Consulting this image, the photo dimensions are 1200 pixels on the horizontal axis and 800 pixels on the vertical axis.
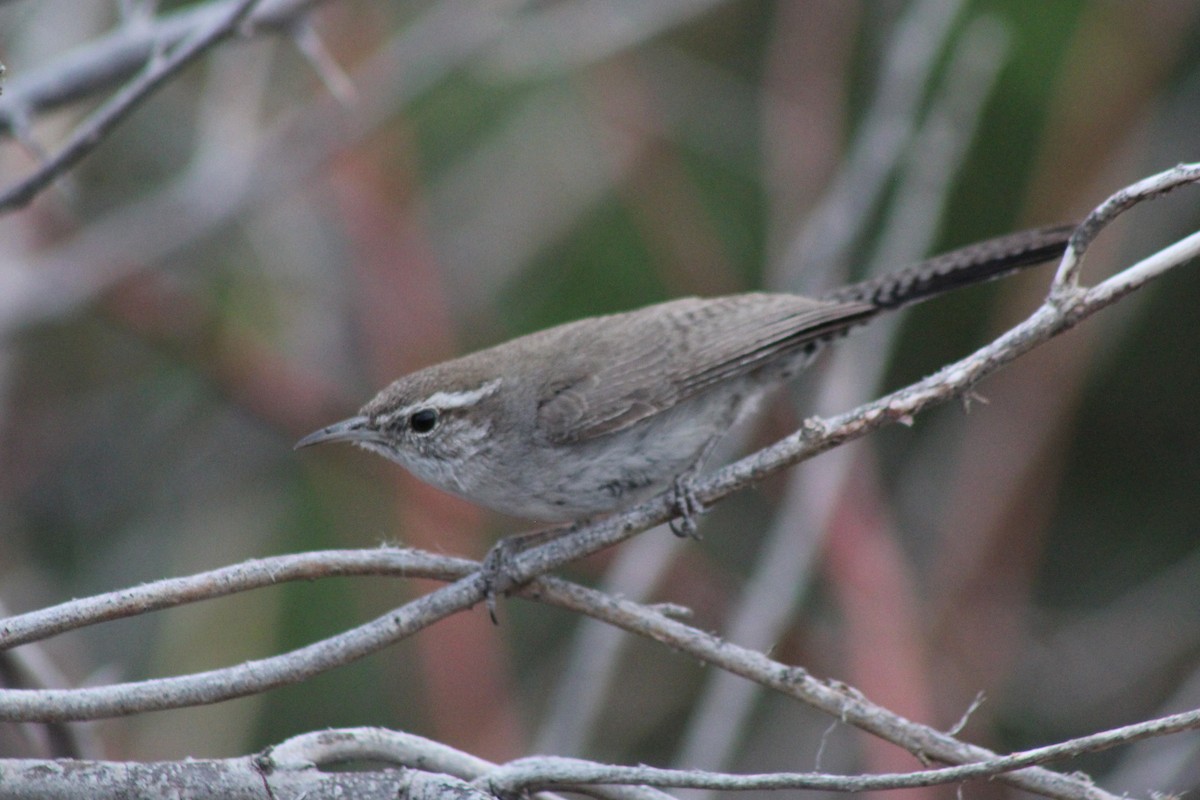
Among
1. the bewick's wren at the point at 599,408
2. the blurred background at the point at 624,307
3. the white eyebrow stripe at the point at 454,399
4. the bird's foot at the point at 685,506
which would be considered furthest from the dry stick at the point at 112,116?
the blurred background at the point at 624,307

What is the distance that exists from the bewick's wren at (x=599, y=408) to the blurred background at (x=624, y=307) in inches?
40.0

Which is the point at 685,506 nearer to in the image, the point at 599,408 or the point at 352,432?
the point at 599,408

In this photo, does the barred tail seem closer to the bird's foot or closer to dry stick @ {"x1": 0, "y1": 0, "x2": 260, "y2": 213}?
the bird's foot

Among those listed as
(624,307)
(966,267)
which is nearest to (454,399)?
(966,267)

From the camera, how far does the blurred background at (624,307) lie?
551 cm

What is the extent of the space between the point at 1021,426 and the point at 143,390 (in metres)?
4.64

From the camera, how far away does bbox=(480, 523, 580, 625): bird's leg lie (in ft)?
9.39

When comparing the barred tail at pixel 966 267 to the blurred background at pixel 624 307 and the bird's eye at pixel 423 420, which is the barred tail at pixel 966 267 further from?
the bird's eye at pixel 423 420

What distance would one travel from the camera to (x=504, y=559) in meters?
3.41

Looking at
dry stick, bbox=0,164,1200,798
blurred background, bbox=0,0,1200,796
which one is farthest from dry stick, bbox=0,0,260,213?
blurred background, bbox=0,0,1200,796

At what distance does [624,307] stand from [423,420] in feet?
9.83

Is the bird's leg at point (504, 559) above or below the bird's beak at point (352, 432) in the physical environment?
below

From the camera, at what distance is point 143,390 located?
22.9 feet

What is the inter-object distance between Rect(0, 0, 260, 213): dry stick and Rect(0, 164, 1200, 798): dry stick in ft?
4.37
